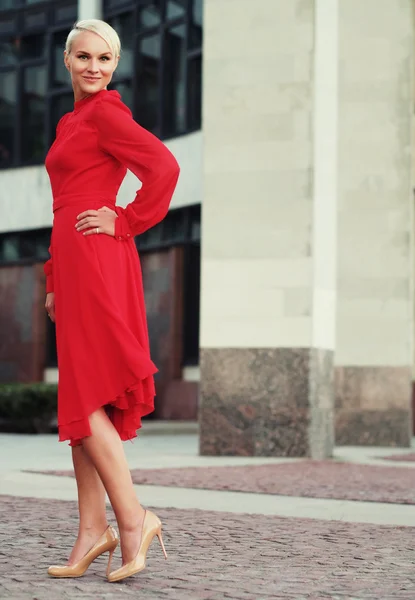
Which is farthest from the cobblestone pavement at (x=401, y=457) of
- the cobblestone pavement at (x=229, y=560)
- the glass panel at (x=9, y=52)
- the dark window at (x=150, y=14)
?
the glass panel at (x=9, y=52)

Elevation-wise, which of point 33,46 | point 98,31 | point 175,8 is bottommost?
point 98,31

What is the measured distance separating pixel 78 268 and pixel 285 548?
1.76 meters

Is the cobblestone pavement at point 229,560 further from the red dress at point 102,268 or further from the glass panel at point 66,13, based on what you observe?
the glass panel at point 66,13

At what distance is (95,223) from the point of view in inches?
184

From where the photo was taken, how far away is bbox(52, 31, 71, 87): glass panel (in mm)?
23547

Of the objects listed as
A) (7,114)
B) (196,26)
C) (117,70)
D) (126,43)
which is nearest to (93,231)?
(196,26)

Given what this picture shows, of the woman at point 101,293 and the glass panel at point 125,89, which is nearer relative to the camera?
the woman at point 101,293

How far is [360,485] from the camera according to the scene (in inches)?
347

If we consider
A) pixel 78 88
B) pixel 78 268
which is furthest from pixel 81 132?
pixel 78 268

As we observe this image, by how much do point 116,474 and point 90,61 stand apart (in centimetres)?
155

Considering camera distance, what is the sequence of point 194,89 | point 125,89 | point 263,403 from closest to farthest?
point 263,403 → point 194,89 → point 125,89

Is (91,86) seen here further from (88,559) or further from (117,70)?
A: (117,70)

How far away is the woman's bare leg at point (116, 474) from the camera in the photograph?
462 cm

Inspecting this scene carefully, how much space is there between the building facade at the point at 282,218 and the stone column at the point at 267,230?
0.04 feet
